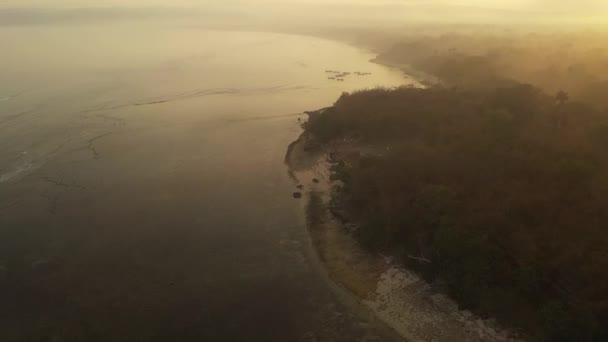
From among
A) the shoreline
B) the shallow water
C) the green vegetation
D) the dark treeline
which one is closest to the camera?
the green vegetation

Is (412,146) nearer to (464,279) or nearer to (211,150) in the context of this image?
(464,279)

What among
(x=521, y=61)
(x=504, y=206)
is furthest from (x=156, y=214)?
(x=521, y=61)

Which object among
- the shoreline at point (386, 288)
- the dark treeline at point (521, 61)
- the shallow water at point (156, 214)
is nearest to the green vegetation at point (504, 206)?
the shoreline at point (386, 288)

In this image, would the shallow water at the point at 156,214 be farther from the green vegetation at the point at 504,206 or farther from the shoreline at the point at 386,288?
the green vegetation at the point at 504,206

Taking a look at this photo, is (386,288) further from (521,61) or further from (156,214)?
(521,61)

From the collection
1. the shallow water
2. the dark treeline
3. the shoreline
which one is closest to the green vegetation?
the shoreline

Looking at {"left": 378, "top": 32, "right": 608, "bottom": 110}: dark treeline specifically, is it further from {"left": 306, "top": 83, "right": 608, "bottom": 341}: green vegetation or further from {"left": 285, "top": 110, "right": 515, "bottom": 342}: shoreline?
{"left": 285, "top": 110, "right": 515, "bottom": 342}: shoreline
